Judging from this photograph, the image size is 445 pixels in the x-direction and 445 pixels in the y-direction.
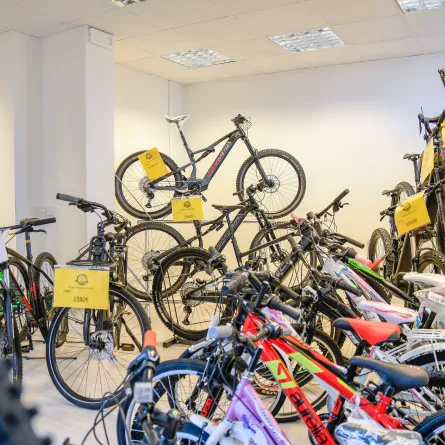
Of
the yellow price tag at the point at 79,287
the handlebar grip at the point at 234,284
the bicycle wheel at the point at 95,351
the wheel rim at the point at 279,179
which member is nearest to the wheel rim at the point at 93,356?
the bicycle wheel at the point at 95,351

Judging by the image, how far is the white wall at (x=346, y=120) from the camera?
16.3 ft

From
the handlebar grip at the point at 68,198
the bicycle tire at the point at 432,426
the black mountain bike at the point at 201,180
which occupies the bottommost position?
the bicycle tire at the point at 432,426

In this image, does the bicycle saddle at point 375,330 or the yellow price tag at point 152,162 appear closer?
the bicycle saddle at point 375,330

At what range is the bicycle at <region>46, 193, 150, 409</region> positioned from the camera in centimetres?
260

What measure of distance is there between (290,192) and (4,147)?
3119 millimetres

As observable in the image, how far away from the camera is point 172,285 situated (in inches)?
147

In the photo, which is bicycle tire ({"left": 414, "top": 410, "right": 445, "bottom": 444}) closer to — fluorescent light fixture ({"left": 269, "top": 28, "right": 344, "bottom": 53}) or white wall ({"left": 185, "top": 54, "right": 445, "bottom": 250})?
fluorescent light fixture ({"left": 269, "top": 28, "right": 344, "bottom": 53})

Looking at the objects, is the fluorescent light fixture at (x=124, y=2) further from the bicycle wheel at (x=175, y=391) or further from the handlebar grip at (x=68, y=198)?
the bicycle wheel at (x=175, y=391)

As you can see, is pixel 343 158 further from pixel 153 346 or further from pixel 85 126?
pixel 153 346

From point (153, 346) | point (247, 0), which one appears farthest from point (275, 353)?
point (247, 0)

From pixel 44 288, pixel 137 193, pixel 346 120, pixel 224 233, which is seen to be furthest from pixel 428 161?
pixel 137 193

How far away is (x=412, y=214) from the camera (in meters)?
2.90

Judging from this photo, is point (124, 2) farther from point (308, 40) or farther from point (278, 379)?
point (278, 379)

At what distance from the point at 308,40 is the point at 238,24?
0.85 metres
